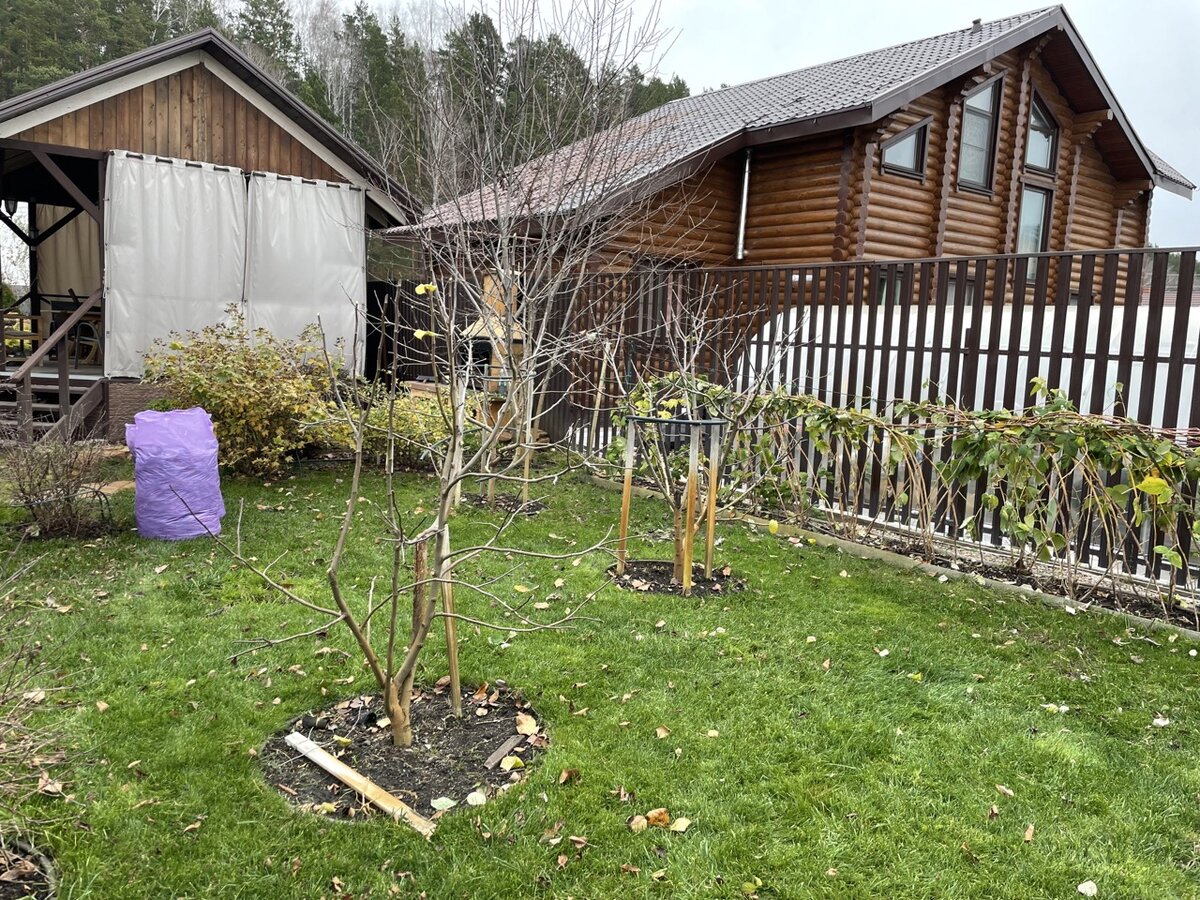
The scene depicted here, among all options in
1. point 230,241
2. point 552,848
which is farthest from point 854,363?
point 230,241

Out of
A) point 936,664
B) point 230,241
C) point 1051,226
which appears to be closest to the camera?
point 936,664

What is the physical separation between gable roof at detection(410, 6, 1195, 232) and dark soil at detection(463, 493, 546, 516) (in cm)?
233

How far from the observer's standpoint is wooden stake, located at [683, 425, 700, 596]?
14.7 feet

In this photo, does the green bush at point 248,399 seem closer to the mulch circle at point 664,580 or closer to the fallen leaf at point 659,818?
the mulch circle at point 664,580

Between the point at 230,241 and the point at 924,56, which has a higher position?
the point at 924,56

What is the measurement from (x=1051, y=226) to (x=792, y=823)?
1520cm

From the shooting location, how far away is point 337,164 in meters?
10.6

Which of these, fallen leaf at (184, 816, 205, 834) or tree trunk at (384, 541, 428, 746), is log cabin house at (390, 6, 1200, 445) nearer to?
tree trunk at (384, 541, 428, 746)

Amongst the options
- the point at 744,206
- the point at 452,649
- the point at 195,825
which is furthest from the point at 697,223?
the point at 195,825

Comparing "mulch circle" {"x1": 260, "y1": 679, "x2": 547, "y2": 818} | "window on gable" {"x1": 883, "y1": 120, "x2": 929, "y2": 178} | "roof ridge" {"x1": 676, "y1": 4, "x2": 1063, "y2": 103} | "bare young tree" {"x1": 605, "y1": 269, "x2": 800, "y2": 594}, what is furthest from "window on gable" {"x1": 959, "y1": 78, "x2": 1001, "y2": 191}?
"mulch circle" {"x1": 260, "y1": 679, "x2": 547, "y2": 818}

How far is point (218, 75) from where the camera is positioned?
975cm

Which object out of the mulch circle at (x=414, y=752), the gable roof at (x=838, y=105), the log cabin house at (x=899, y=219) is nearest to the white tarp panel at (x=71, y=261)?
the log cabin house at (x=899, y=219)

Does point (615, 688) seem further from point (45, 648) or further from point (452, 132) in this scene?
point (452, 132)

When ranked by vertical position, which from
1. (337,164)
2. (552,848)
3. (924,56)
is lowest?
(552,848)
